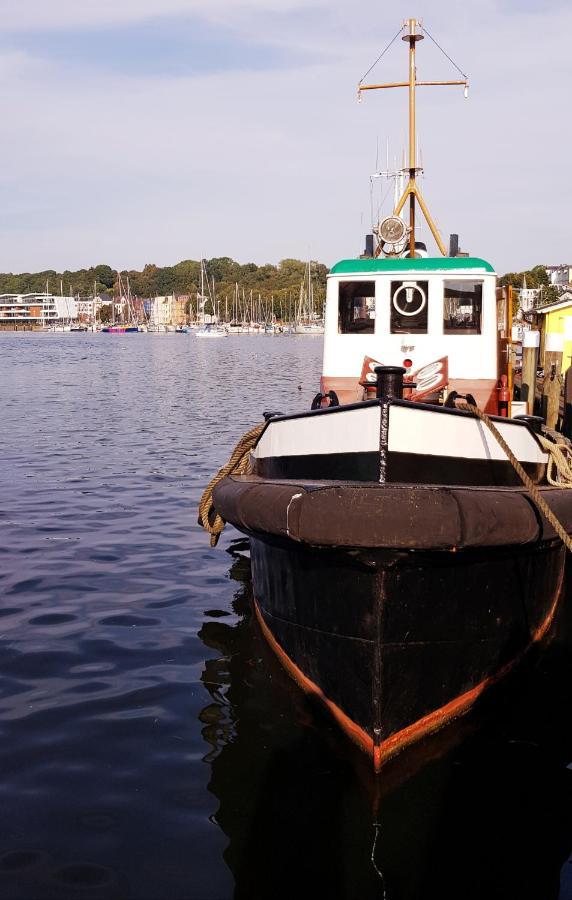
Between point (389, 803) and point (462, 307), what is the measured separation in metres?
5.66

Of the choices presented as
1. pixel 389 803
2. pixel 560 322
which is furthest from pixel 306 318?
pixel 389 803

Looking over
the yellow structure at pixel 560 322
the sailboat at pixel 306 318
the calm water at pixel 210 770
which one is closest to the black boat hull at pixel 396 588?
the calm water at pixel 210 770

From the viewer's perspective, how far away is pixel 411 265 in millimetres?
9812

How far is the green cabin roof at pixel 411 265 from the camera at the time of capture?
382 inches

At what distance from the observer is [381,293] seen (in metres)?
9.88

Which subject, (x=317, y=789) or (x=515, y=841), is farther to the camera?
(x=317, y=789)

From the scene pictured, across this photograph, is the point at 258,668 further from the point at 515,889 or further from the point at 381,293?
the point at 381,293

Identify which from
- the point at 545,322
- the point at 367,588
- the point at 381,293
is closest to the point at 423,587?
the point at 367,588

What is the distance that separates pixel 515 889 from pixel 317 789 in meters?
1.38

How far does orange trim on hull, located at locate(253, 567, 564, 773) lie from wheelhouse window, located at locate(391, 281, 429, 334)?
3.86 m

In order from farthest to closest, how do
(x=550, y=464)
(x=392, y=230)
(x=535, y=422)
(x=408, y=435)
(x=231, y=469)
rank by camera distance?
(x=392, y=230) < (x=231, y=469) < (x=535, y=422) < (x=550, y=464) < (x=408, y=435)

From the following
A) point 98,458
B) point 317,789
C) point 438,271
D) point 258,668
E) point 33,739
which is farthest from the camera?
point 98,458

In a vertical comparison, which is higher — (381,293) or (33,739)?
(381,293)

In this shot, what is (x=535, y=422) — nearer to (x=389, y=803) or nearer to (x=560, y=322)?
(x=389, y=803)
